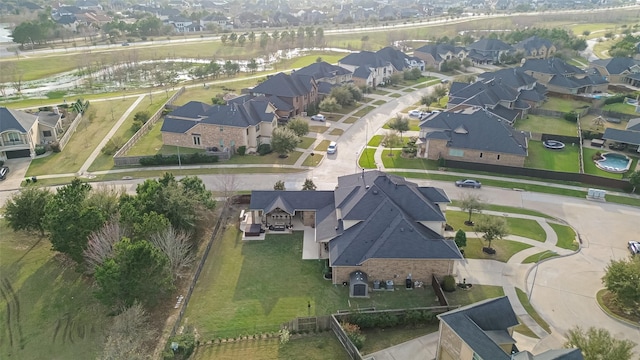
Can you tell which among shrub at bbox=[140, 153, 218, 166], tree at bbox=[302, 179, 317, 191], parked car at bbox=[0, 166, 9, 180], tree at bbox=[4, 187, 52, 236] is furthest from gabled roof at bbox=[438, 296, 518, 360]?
parked car at bbox=[0, 166, 9, 180]

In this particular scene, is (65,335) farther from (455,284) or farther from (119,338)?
(455,284)

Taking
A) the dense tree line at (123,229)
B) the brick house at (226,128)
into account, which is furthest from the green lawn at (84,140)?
the dense tree line at (123,229)

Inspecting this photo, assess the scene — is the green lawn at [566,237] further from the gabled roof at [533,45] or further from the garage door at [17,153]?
the gabled roof at [533,45]

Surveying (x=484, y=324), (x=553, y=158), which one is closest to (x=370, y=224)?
(x=484, y=324)

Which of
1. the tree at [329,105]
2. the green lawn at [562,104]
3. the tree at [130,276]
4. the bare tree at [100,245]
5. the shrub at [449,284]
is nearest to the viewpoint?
the tree at [130,276]

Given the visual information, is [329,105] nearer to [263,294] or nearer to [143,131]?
[143,131]

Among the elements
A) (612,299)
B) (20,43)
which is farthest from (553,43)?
(20,43)

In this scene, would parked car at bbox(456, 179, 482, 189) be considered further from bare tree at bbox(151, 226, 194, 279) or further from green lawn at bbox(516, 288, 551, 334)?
bare tree at bbox(151, 226, 194, 279)
